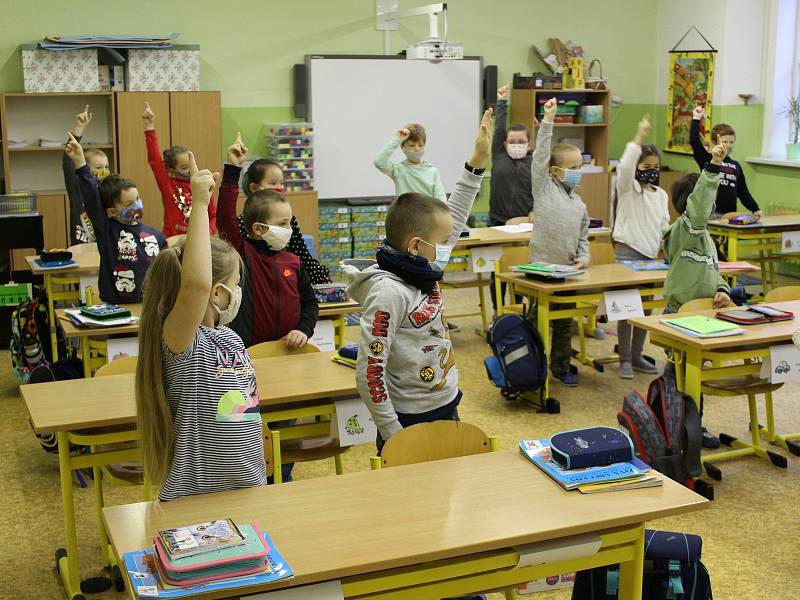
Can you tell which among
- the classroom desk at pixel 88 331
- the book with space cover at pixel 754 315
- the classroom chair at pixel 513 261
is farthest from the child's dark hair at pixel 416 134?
the book with space cover at pixel 754 315

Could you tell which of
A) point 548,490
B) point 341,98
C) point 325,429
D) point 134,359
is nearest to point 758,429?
point 325,429

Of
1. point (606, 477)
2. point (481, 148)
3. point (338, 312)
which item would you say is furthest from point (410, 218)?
point (338, 312)

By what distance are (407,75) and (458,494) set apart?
7234 millimetres

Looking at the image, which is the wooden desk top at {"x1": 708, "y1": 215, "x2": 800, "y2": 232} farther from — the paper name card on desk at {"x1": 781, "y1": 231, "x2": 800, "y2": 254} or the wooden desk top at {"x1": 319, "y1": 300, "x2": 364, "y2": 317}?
the wooden desk top at {"x1": 319, "y1": 300, "x2": 364, "y2": 317}

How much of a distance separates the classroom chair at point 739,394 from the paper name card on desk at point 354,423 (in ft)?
5.30

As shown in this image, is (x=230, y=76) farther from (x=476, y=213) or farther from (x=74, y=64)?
(x=476, y=213)

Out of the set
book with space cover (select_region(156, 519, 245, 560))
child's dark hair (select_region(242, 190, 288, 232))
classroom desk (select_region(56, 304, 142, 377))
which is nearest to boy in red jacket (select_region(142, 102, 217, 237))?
classroom desk (select_region(56, 304, 142, 377))

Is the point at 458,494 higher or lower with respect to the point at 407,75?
lower

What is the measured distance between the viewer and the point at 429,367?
10.0 ft

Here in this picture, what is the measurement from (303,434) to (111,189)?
1859mm

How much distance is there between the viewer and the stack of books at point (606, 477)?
249 centimetres

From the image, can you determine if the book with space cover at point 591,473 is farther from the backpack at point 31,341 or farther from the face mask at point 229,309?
the backpack at point 31,341

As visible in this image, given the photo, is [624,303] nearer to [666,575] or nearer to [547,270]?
[547,270]

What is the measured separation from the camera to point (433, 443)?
2832 millimetres
